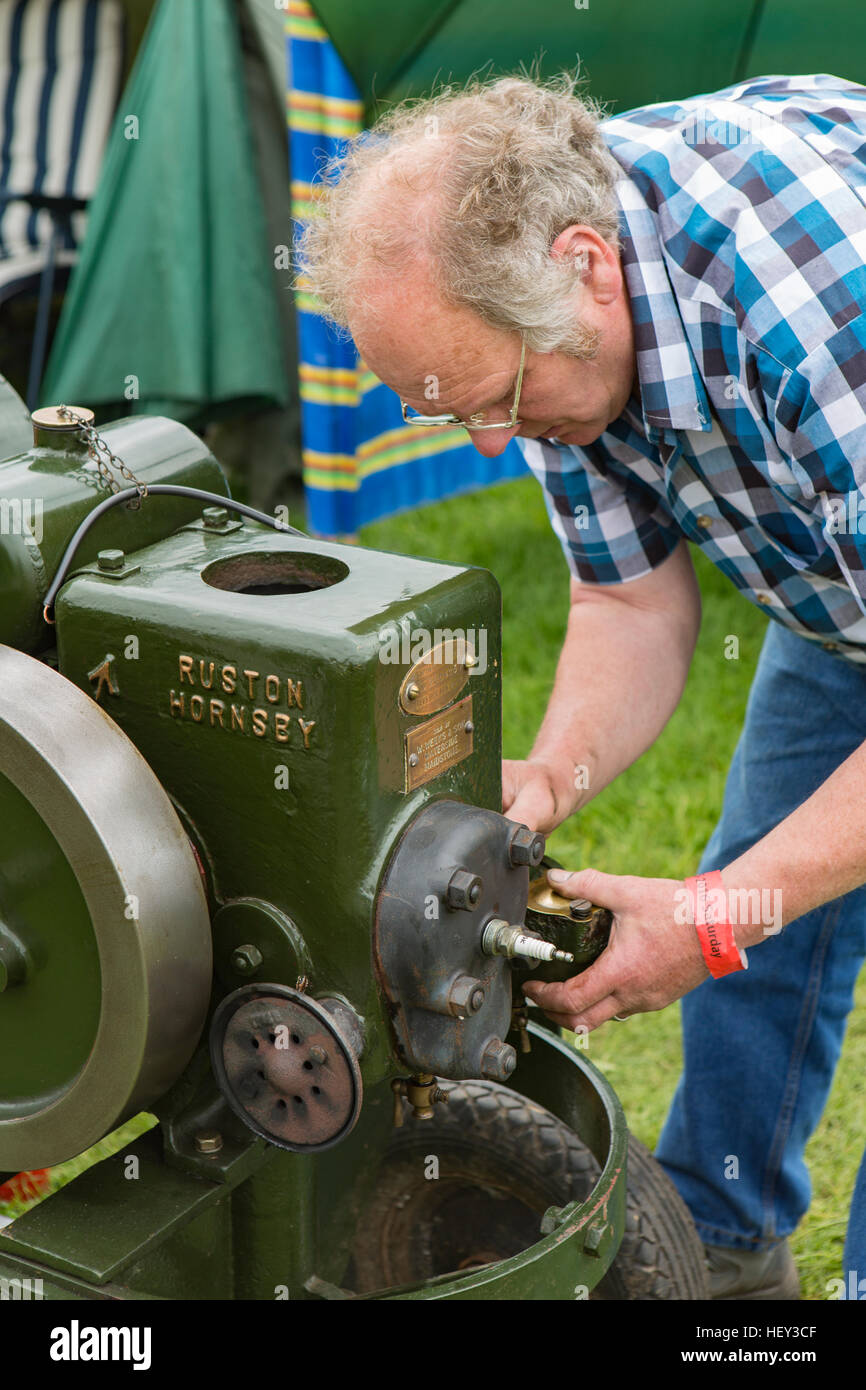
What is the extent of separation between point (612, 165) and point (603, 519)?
1.53 feet

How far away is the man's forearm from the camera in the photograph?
1947 mm

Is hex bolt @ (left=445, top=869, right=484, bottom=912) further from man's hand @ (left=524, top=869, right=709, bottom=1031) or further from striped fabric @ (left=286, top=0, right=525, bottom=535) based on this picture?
striped fabric @ (left=286, top=0, right=525, bottom=535)

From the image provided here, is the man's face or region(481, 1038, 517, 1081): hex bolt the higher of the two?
the man's face

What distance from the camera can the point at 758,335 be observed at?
1528 millimetres

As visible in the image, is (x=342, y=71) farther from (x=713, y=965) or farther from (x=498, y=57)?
(x=713, y=965)

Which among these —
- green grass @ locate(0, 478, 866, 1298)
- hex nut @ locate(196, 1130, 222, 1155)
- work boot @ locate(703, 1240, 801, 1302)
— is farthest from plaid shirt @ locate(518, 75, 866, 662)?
work boot @ locate(703, 1240, 801, 1302)

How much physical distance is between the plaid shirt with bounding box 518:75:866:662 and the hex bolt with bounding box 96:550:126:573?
1.96 feet

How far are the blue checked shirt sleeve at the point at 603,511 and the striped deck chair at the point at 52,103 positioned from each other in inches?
132

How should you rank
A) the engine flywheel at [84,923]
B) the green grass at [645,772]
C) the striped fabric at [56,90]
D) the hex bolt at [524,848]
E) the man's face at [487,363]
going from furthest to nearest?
the striped fabric at [56,90], the green grass at [645,772], the man's face at [487,363], the hex bolt at [524,848], the engine flywheel at [84,923]

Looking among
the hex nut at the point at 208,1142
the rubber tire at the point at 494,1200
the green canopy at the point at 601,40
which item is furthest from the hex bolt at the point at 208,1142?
the green canopy at the point at 601,40

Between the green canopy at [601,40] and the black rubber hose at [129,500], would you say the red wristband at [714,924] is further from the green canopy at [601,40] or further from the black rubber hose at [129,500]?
the green canopy at [601,40]

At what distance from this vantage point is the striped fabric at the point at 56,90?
520 cm

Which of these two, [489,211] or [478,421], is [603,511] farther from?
[489,211]

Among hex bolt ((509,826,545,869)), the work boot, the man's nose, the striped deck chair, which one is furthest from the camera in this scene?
the striped deck chair
